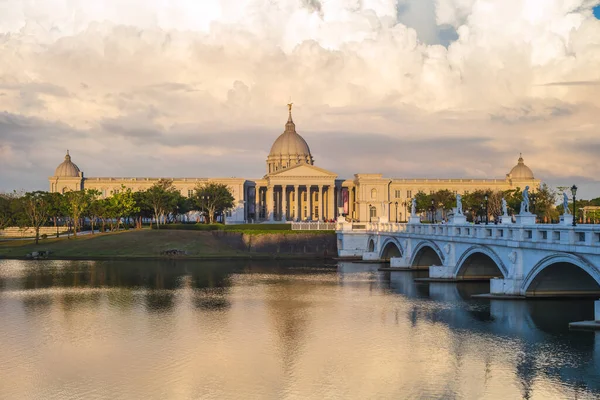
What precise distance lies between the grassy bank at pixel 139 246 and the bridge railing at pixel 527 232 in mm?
44447

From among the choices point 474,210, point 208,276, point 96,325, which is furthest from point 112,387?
point 474,210

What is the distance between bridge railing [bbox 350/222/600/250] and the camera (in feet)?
148

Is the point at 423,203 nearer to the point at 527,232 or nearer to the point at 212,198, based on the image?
the point at 212,198

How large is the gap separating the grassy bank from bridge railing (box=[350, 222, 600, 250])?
44447mm

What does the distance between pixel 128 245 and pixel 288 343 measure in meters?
81.4

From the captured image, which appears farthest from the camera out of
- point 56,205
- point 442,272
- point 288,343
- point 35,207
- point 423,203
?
point 423,203

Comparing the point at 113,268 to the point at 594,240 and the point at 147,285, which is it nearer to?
the point at 147,285

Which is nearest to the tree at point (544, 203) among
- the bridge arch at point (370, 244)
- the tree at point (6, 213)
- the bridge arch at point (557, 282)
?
the bridge arch at point (370, 244)

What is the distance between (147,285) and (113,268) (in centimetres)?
2209

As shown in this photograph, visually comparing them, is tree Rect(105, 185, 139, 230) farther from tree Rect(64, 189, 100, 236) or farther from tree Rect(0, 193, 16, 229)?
tree Rect(0, 193, 16, 229)

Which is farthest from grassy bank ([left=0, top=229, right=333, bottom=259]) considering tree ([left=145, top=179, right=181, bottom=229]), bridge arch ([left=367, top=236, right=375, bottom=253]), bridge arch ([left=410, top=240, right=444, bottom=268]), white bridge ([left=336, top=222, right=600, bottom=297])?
white bridge ([left=336, top=222, right=600, bottom=297])

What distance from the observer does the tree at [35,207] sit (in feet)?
467

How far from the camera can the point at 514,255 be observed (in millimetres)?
56656

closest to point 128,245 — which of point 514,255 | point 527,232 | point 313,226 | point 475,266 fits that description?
point 313,226
